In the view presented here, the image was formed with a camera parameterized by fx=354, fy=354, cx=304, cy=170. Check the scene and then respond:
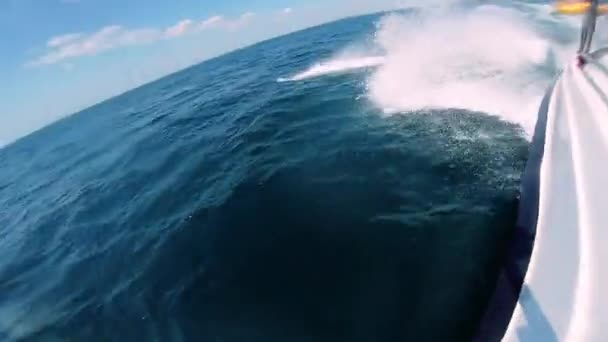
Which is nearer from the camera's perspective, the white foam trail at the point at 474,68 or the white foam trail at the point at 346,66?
the white foam trail at the point at 474,68

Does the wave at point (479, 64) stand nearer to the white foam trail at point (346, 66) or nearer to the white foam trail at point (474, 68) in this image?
the white foam trail at point (474, 68)

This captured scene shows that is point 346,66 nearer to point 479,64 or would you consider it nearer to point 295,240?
point 479,64

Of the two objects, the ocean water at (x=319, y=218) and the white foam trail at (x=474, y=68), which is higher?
the white foam trail at (x=474, y=68)

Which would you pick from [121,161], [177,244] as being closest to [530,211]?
[177,244]

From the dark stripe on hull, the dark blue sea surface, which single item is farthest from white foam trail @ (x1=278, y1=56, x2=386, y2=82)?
the dark stripe on hull

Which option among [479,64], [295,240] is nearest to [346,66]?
[479,64]

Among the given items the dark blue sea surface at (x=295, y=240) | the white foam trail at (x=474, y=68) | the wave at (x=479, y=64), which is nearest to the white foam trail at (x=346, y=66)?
the wave at (x=479, y=64)

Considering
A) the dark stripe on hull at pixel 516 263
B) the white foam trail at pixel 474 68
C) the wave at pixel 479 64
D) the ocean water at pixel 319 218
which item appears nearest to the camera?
the dark stripe on hull at pixel 516 263
